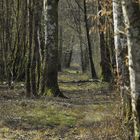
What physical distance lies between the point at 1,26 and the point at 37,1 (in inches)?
364

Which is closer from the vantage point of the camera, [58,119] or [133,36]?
[133,36]

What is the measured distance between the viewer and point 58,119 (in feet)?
46.0

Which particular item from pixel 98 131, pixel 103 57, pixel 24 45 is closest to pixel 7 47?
pixel 24 45

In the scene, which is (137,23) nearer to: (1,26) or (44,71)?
(44,71)

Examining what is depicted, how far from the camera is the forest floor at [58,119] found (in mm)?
11469

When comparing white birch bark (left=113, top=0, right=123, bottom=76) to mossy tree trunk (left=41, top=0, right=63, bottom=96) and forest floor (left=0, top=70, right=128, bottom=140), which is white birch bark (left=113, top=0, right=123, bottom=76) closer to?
forest floor (left=0, top=70, right=128, bottom=140)

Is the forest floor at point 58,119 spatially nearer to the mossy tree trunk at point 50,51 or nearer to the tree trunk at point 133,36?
the mossy tree trunk at point 50,51

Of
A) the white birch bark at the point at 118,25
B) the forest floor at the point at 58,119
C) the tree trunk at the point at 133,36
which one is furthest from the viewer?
the forest floor at the point at 58,119

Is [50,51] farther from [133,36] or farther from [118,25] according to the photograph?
[133,36]

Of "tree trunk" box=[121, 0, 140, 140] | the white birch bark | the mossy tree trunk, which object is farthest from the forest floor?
"tree trunk" box=[121, 0, 140, 140]

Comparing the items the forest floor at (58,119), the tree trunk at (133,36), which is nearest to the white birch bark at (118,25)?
the forest floor at (58,119)

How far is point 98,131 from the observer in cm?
1164

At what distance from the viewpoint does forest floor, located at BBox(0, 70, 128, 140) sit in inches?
452

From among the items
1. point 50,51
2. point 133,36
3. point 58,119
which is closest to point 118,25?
point 133,36
